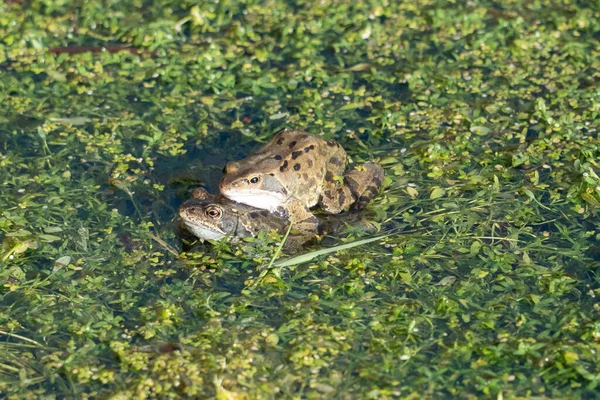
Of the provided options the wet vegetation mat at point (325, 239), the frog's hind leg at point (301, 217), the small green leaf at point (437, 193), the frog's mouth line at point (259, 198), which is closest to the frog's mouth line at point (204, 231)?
the wet vegetation mat at point (325, 239)

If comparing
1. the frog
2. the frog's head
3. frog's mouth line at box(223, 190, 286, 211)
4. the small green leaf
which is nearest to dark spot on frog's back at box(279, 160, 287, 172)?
the frog

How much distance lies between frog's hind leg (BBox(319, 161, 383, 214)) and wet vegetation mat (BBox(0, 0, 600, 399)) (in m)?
0.11

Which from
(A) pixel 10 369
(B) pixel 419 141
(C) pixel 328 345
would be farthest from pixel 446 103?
(A) pixel 10 369

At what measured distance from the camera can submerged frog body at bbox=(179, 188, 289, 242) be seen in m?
6.99

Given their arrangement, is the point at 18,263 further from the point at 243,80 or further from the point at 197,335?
the point at 243,80

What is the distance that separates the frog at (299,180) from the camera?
282 inches

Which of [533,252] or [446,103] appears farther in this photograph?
[446,103]

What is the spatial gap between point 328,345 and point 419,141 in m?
2.73

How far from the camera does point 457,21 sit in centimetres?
968

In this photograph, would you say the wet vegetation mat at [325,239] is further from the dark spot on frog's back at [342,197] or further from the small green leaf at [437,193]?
the dark spot on frog's back at [342,197]

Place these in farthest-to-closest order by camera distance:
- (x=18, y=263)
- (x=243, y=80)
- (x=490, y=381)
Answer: (x=243, y=80) → (x=18, y=263) → (x=490, y=381)

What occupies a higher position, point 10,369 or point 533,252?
point 10,369

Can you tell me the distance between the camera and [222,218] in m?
7.06

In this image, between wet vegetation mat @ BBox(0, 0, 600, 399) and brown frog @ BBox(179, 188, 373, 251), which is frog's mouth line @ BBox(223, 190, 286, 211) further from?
wet vegetation mat @ BBox(0, 0, 600, 399)
